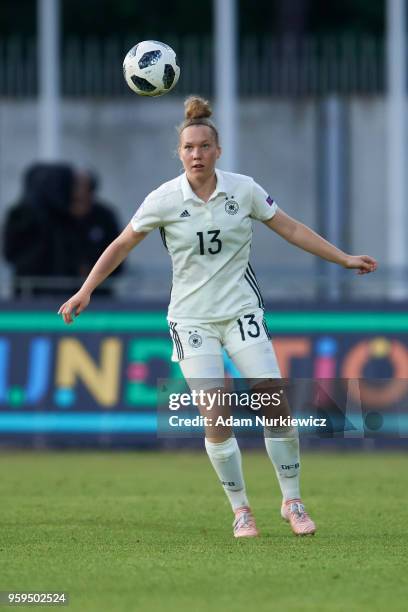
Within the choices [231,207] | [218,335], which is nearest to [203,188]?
[231,207]

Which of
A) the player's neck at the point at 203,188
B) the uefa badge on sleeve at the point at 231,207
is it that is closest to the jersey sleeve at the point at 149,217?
the player's neck at the point at 203,188

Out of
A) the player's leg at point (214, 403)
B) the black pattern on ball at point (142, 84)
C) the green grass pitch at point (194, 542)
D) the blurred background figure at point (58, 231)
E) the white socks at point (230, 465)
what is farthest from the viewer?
the blurred background figure at point (58, 231)

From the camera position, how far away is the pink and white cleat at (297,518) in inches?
365

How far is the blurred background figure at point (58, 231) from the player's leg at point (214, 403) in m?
9.10

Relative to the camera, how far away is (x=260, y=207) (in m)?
9.26

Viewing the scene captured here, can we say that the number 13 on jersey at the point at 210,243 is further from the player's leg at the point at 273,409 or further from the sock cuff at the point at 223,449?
the sock cuff at the point at 223,449

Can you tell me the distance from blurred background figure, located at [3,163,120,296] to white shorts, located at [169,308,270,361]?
9085 millimetres

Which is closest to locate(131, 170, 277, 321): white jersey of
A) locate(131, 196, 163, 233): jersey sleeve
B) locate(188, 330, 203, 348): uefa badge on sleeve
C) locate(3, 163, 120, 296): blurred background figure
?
locate(131, 196, 163, 233): jersey sleeve

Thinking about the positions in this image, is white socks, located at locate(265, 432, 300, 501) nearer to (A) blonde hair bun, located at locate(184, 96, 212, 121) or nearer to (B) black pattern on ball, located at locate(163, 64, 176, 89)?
(A) blonde hair bun, located at locate(184, 96, 212, 121)

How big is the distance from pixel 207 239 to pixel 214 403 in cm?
94

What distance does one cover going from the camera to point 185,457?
1659 cm

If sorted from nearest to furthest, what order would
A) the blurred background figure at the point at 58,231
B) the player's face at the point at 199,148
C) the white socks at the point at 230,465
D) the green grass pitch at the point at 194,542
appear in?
the green grass pitch at the point at 194,542
the player's face at the point at 199,148
the white socks at the point at 230,465
the blurred background figure at the point at 58,231

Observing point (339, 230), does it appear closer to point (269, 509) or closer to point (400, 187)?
point (400, 187)

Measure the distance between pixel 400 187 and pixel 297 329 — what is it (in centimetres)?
588
